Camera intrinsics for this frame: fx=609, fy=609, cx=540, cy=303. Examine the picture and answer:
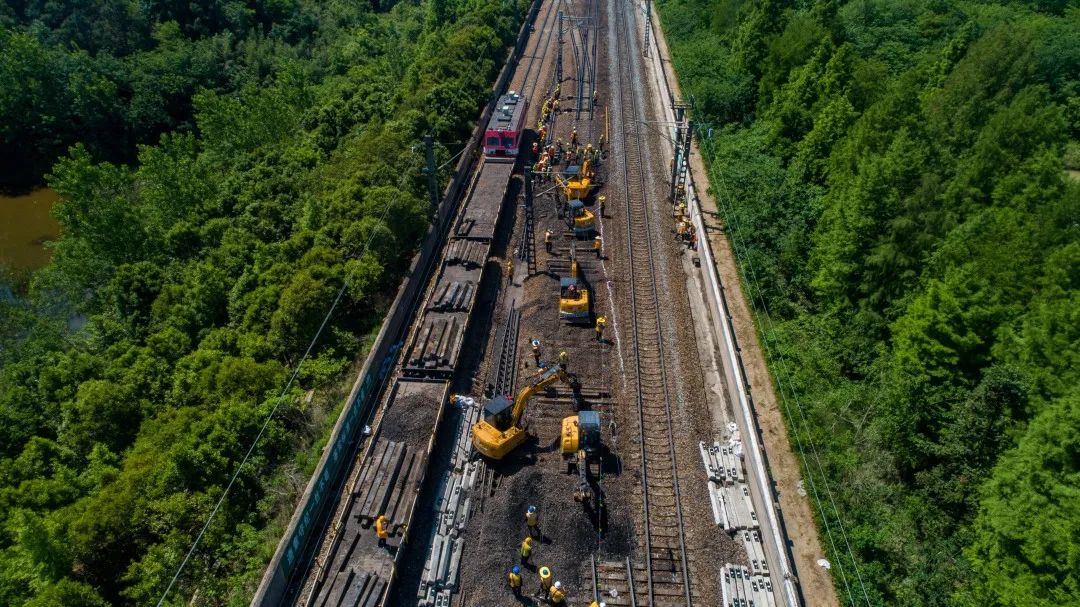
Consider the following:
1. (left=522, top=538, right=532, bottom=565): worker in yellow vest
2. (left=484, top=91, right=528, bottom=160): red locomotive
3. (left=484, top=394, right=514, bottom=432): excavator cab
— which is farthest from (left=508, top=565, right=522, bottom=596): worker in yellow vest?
(left=484, top=91, right=528, bottom=160): red locomotive

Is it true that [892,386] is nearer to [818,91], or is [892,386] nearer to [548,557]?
[548,557]

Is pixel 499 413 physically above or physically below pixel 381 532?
above

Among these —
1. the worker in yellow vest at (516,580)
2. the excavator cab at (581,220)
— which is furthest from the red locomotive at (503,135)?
the worker in yellow vest at (516,580)

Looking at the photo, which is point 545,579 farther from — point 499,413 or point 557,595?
point 499,413

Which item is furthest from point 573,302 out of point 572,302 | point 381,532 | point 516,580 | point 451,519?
point 381,532

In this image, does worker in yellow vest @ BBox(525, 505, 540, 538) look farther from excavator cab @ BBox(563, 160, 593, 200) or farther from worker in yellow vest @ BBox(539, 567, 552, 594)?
excavator cab @ BBox(563, 160, 593, 200)

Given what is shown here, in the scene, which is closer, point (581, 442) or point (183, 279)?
point (581, 442)
